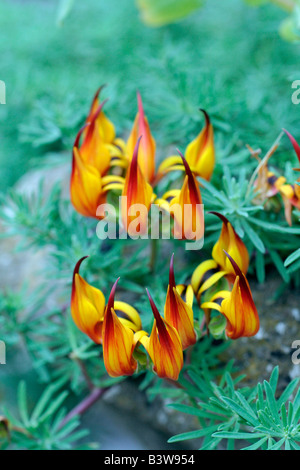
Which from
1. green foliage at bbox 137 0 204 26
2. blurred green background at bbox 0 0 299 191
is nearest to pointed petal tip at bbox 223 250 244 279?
blurred green background at bbox 0 0 299 191

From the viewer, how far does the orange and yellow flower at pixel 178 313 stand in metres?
0.38

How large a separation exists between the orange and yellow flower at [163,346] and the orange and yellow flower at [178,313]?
0.04 ft

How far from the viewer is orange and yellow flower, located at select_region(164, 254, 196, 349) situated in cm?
38

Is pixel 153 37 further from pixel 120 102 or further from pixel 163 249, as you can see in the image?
pixel 163 249

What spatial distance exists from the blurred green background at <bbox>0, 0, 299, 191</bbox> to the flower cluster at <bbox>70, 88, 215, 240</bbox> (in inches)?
6.0

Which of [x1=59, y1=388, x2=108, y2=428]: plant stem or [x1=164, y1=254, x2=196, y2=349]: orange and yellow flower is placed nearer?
[x1=164, y1=254, x2=196, y2=349]: orange and yellow flower

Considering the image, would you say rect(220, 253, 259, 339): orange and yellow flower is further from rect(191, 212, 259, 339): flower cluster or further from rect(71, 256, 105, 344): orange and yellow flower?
rect(71, 256, 105, 344): orange and yellow flower

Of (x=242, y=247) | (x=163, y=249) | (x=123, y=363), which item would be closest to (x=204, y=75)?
(x=163, y=249)

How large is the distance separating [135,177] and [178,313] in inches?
4.8

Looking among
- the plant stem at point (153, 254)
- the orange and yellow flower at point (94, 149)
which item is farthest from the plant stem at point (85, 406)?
the orange and yellow flower at point (94, 149)

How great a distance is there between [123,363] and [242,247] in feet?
0.47

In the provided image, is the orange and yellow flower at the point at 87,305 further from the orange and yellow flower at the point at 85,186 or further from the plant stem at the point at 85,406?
the plant stem at the point at 85,406

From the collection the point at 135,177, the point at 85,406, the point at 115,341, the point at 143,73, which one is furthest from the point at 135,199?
the point at 143,73
